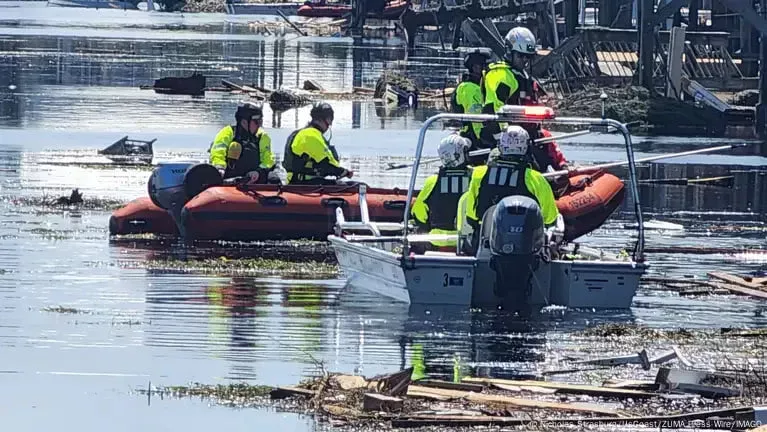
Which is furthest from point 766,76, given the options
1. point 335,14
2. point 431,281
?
point 335,14

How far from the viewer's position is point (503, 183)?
554 inches

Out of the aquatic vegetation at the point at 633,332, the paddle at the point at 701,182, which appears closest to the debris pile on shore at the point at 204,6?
the paddle at the point at 701,182

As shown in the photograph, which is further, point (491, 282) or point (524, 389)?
point (491, 282)

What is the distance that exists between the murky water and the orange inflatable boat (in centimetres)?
32

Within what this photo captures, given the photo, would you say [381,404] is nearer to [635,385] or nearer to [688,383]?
[635,385]

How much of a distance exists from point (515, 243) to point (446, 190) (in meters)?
1.65

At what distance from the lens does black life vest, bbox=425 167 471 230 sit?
14945 millimetres

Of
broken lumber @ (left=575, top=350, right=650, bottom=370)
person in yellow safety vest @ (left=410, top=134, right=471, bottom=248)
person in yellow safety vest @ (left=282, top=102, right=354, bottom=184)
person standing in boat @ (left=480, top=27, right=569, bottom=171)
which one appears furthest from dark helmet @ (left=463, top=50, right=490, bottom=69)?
broken lumber @ (left=575, top=350, right=650, bottom=370)

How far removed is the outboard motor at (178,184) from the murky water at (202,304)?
540 millimetres

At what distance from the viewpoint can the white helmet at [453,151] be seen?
590 inches

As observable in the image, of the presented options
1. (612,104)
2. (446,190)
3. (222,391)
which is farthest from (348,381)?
(612,104)

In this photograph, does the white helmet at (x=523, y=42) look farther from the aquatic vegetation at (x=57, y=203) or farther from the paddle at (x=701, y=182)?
the paddle at (x=701, y=182)

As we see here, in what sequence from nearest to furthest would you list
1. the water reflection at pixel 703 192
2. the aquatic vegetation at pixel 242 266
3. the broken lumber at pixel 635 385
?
the broken lumber at pixel 635 385 → the aquatic vegetation at pixel 242 266 → the water reflection at pixel 703 192

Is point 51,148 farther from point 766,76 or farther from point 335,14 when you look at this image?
point 335,14
